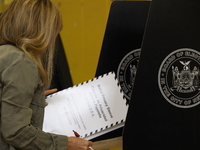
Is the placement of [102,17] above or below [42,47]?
above

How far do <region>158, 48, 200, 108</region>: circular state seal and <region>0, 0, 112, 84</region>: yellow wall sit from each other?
1.56 meters

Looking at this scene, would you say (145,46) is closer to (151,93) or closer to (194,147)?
(151,93)

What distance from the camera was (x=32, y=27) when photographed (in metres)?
1.16

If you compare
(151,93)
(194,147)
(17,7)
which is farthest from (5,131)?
(194,147)

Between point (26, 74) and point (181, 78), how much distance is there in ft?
1.88

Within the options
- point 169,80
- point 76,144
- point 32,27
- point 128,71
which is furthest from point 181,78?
point 32,27

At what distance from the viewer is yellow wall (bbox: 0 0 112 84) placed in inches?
112

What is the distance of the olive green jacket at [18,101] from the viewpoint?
1.05 m

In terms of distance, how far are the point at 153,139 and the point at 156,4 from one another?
1.62 ft

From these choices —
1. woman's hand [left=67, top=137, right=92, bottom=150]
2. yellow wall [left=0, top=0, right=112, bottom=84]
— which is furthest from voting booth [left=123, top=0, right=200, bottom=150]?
yellow wall [left=0, top=0, right=112, bottom=84]

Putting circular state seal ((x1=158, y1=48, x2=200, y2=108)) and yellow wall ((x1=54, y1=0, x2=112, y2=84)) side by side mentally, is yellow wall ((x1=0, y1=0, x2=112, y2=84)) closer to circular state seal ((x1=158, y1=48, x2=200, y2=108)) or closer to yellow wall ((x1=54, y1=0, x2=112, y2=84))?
yellow wall ((x1=54, y1=0, x2=112, y2=84))

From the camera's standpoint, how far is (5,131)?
107 cm

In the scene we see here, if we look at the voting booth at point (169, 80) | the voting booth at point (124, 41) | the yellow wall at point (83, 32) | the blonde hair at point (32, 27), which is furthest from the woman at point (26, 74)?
the yellow wall at point (83, 32)

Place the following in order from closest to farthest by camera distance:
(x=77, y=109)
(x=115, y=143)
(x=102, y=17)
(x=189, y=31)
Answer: (x=189, y=31), (x=77, y=109), (x=115, y=143), (x=102, y=17)
